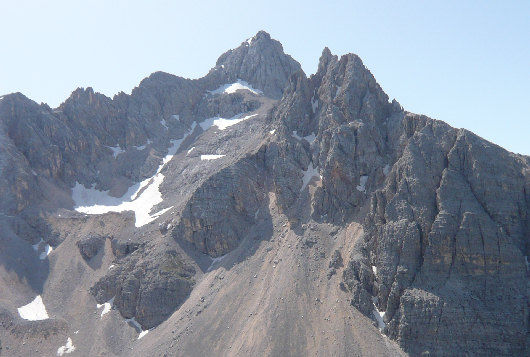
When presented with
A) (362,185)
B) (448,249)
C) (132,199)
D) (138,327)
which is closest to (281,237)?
(362,185)

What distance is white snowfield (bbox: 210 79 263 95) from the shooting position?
444ft

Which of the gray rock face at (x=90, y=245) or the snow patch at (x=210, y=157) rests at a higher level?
the snow patch at (x=210, y=157)

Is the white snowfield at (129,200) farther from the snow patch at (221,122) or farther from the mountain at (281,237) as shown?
the snow patch at (221,122)

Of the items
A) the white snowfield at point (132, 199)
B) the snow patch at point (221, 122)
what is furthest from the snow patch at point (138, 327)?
the snow patch at point (221, 122)

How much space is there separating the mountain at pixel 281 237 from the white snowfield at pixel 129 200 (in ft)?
1.67

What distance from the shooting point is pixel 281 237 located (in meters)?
73.1

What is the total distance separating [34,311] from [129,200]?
33.3 meters

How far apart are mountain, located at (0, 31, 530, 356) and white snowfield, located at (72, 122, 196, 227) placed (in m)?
0.51

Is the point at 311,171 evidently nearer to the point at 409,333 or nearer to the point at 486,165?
the point at 486,165

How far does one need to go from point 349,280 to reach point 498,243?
19163mm

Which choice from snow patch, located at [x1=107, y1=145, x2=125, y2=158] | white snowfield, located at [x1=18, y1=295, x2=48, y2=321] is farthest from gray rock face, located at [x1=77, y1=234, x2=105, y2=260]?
snow patch, located at [x1=107, y1=145, x2=125, y2=158]

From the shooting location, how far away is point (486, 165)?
6119 centimetres

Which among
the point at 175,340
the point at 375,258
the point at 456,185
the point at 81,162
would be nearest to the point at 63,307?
the point at 175,340

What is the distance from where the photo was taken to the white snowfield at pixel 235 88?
13525 centimetres
